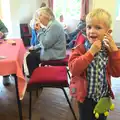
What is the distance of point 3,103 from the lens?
2463mm

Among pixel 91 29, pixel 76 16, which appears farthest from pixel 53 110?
pixel 76 16

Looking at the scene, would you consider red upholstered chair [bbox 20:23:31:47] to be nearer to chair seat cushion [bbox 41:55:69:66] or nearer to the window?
the window

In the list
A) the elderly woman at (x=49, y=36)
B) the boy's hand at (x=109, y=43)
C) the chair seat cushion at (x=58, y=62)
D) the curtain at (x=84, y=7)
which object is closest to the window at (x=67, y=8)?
the curtain at (x=84, y=7)

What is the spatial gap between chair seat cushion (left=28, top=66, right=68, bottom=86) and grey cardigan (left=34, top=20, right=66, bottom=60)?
16.2 inches

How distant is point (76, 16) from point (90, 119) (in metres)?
4.55

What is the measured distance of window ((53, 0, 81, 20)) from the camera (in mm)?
5637

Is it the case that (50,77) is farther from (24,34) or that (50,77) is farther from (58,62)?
(24,34)

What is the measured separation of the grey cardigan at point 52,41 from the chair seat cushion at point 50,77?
41 cm

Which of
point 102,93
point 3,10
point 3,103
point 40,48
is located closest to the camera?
point 102,93

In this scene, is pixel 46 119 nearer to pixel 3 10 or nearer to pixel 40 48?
pixel 40 48

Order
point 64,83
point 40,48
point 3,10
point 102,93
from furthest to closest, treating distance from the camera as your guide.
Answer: point 3,10, point 40,48, point 64,83, point 102,93

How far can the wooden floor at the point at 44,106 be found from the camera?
7.16ft

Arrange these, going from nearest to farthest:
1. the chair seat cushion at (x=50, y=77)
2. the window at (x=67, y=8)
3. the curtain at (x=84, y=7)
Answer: the chair seat cushion at (x=50, y=77) → the curtain at (x=84, y=7) → the window at (x=67, y=8)

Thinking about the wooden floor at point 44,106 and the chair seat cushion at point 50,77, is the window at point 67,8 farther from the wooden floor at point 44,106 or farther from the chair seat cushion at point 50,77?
the chair seat cushion at point 50,77
